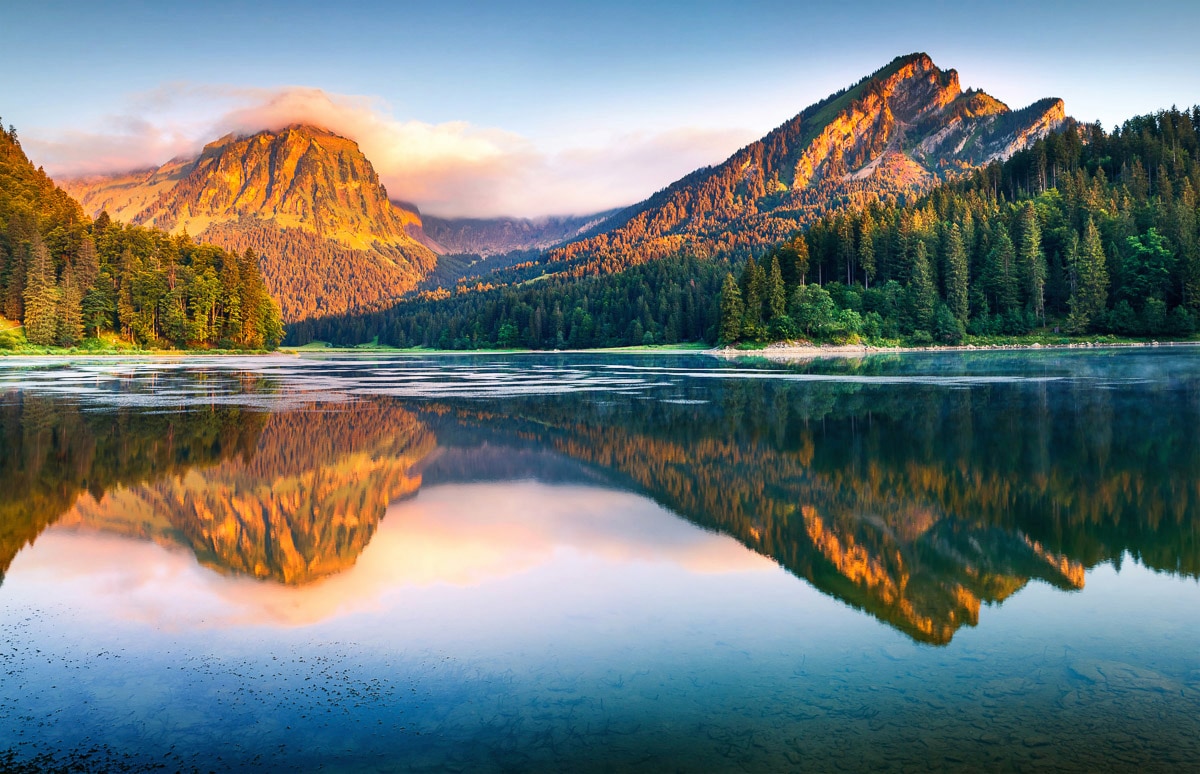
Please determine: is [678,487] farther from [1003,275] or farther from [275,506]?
[1003,275]

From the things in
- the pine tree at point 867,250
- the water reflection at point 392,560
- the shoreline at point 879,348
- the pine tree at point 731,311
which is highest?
the pine tree at point 867,250

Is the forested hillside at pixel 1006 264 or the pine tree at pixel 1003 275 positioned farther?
the pine tree at pixel 1003 275

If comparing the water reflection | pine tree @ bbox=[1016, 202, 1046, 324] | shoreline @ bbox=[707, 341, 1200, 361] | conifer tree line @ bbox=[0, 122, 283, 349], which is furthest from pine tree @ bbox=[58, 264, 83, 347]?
pine tree @ bbox=[1016, 202, 1046, 324]

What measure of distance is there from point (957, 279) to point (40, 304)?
130 metres

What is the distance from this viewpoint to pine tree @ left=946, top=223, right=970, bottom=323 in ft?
356

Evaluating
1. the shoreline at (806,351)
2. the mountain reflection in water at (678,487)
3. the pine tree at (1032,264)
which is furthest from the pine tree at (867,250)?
the mountain reflection in water at (678,487)

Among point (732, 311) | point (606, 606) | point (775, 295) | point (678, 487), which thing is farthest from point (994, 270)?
point (606, 606)

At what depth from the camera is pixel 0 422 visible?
26.3m

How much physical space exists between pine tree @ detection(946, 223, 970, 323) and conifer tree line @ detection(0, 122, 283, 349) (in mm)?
115324

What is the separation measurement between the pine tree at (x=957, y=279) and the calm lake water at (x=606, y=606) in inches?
3774

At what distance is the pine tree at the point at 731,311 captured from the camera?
11738 cm

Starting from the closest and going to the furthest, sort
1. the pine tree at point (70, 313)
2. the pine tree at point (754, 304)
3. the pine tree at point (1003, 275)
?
the pine tree at point (70, 313) → the pine tree at point (1003, 275) → the pine tree at point (754, 304)

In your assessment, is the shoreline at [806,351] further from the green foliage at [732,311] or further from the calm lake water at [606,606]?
the calm lake water at [606,606]

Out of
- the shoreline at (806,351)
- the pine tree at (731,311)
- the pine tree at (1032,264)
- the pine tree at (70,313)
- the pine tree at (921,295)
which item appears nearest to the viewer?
the pine tree at (70,313)
